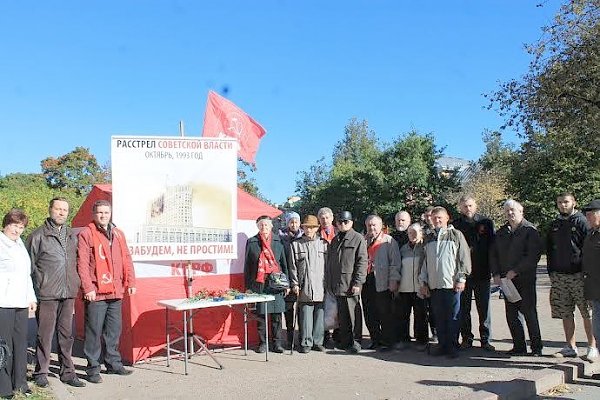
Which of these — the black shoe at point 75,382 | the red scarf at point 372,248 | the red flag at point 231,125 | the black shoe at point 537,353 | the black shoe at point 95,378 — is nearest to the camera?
Answer: the black shoe at point 75,382

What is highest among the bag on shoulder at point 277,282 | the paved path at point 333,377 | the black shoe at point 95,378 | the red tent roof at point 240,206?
the red tent roof at point 240,206

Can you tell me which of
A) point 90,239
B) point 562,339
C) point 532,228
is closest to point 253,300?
point 90,239

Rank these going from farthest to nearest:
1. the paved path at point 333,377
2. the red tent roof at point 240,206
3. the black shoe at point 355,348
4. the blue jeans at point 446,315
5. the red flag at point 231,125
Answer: the red flag at point 231,125 < the red tent roof at point 240,206 < the black shoe at point 355,348 < the blue jeans at point 446,315 < the paved path at point 333,377

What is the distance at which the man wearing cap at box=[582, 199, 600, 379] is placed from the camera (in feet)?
18.8

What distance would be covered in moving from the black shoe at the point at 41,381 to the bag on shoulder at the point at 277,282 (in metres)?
2.82

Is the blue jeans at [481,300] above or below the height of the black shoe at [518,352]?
above

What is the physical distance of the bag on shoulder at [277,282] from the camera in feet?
23.8

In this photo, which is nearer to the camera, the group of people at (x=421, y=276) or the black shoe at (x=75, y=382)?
the black shoe at (x=75, y=382)

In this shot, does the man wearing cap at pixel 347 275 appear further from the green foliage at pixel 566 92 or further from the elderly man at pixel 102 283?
the green foliage at pixel 566 92

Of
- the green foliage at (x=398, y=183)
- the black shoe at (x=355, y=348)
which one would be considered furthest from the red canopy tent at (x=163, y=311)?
the green foliage at (x=398, y=183)

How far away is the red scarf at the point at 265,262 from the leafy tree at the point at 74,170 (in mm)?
34278

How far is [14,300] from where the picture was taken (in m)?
5.12

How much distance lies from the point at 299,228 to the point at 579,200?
76.8 ft

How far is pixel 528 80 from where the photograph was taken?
17734 mm
